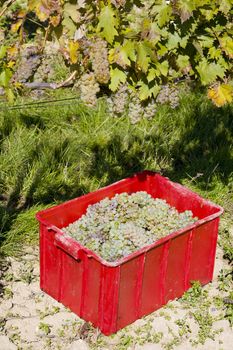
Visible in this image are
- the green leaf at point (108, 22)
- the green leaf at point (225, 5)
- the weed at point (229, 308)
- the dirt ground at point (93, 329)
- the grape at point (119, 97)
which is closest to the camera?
the green leaf at point (108, 22)

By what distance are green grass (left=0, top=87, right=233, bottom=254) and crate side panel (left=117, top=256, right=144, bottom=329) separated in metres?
1.11

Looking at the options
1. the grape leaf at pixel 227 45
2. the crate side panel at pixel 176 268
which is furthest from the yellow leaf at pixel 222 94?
the crate side panel at pixel 176 268

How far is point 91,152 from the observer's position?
6621 millimetres

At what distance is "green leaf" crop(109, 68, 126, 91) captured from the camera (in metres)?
4.29

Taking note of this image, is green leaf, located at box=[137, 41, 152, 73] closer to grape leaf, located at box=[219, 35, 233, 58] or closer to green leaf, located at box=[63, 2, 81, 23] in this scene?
green leaf, located at box=[63, 2, 81, 23]

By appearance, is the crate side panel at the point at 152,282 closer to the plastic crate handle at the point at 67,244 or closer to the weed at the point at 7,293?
the plastic crate handle at the point at 67,244

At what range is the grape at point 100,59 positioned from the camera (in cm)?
410

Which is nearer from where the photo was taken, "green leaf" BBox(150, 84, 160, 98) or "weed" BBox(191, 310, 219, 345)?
"green leaf" BBox(150, 84, 160, 98)

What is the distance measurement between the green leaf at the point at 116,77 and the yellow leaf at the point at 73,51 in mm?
242

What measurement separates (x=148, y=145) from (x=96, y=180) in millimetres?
697

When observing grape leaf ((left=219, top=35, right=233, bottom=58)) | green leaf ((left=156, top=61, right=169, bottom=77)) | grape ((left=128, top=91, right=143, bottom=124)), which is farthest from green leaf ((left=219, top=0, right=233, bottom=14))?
grape ((left=128, top=91, right=143, bottom=124))

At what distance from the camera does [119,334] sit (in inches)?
190

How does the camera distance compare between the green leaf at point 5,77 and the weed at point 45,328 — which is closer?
the green leaf at point 5,77

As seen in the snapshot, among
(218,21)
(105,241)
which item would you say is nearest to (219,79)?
(218,21)
